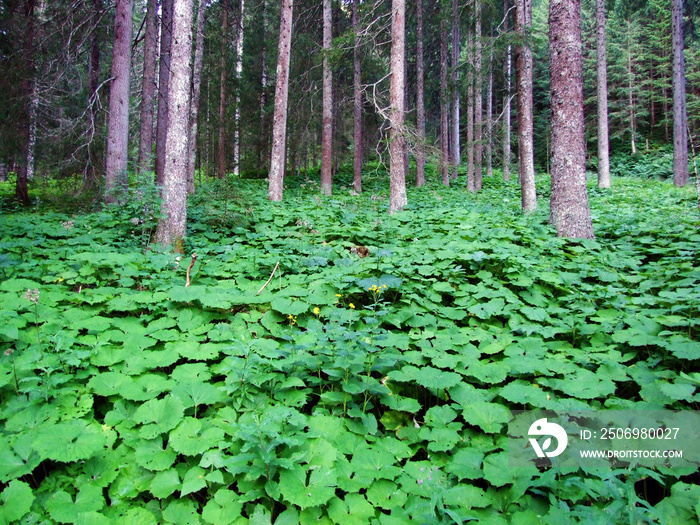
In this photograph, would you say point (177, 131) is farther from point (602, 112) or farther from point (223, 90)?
point (602, 112)

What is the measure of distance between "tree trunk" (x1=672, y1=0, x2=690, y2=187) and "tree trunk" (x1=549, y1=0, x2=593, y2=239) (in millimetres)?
13236

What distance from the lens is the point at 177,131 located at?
575 centimetres

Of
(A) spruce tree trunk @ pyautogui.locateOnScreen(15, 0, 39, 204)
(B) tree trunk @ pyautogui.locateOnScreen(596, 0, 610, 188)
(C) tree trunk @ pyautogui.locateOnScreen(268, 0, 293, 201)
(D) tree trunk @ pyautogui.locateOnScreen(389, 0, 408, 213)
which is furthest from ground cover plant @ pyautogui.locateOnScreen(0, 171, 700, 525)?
(B) tree trunk @ pyautogui.locateOnScreen(596, 0, 610, 188)

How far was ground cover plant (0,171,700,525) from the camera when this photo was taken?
1.83 metres

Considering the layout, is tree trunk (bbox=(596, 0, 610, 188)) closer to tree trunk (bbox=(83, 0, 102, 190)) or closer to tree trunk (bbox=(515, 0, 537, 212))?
tree trunk (bbox=(515, 0, 537, 212))

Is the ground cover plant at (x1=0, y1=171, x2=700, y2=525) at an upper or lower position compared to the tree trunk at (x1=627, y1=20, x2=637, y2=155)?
lower

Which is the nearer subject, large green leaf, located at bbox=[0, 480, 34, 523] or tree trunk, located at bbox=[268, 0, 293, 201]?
large green leaf, located at bbox=[0, 480, 34, 523]

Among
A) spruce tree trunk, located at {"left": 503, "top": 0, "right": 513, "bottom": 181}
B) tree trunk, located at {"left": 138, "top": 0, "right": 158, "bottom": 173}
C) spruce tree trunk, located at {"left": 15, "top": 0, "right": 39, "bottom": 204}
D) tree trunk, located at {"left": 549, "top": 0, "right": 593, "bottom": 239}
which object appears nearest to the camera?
tree trunk, located at {"left": 549, "top": 0, "right": 593, "bottom": 239}

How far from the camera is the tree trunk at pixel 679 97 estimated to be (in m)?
14.7

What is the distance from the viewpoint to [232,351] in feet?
9.21

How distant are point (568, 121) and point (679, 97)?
1399cm

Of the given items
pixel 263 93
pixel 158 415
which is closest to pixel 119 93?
pixel 158 415

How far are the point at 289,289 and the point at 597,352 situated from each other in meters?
2.71

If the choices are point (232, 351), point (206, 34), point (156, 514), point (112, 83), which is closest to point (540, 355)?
point (232, 351)
